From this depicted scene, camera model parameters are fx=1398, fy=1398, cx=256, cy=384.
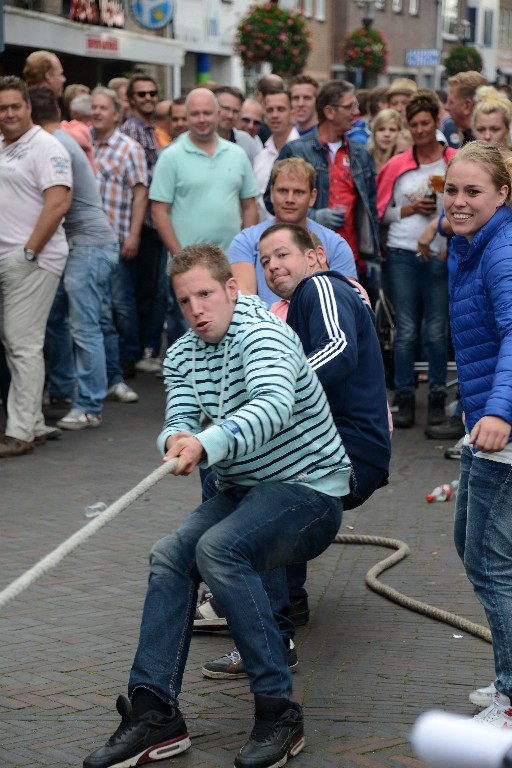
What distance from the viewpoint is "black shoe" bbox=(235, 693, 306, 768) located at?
3.97 m

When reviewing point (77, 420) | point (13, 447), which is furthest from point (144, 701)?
point (77, 420)

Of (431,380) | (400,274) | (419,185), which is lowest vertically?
(431,380)

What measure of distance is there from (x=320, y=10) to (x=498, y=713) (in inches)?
2039

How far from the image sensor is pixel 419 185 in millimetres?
9844

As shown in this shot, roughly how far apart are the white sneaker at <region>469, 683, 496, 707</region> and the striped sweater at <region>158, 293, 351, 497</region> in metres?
0.79

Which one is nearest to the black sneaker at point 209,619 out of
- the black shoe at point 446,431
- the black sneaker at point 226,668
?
the black sneaker at point 226,668

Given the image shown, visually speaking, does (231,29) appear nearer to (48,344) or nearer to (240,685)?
(48,344)

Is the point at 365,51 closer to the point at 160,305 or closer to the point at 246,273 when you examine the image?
the point at 160,305

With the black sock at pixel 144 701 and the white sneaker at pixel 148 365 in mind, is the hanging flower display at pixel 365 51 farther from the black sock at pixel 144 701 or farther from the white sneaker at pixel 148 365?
the black sock at pixel 144 701

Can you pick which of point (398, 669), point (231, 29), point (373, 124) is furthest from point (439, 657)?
point (231, 29)

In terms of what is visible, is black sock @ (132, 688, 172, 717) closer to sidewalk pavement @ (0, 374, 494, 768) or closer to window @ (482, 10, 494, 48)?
sidewalk pavement @ (0, 374, 494, 768)

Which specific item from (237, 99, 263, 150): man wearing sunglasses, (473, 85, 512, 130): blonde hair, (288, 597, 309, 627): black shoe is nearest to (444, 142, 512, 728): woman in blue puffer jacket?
(288, 597, 309, 627): black shoe

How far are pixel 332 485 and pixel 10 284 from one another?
5.03m

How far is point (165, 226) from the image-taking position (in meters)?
10.1
